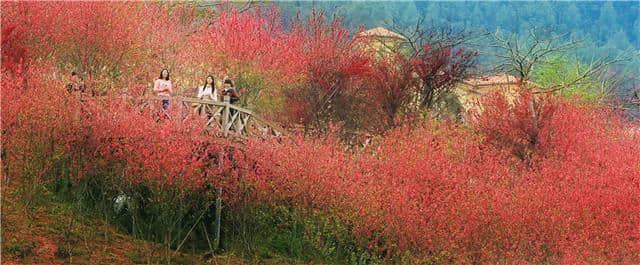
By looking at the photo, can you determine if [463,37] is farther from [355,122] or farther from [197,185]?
[197,185]

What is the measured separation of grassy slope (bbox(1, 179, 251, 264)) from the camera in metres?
20.3

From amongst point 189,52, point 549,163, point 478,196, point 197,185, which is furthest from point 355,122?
point 197,185

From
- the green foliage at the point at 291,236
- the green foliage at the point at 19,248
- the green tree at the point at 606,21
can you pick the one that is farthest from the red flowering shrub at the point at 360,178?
the green tree at the point at 606,21

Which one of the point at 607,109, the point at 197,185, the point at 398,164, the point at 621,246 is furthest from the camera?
the point at 607,109

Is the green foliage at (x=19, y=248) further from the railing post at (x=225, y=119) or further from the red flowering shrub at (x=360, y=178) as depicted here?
the railing post at (x=225, y=119)

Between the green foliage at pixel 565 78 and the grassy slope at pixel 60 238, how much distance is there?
2550cm

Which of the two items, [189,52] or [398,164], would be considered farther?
[189,52]

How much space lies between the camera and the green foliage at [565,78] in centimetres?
4434

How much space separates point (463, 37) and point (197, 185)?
20.9 meters

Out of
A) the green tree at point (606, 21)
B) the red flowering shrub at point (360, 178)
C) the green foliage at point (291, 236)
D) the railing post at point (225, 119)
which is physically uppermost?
the green tree at point (606, 21)

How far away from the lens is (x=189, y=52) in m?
34.4

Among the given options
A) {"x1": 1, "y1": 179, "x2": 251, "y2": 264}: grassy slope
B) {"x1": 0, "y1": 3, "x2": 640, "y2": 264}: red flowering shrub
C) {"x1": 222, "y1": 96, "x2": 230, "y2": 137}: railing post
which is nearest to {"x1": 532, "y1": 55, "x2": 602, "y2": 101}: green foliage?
{"x1": 0, "y1": 3, "x2": 640, "y2": 264}: red flowering shrub

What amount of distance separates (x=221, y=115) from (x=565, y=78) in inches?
1174

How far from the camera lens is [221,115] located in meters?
23.5
